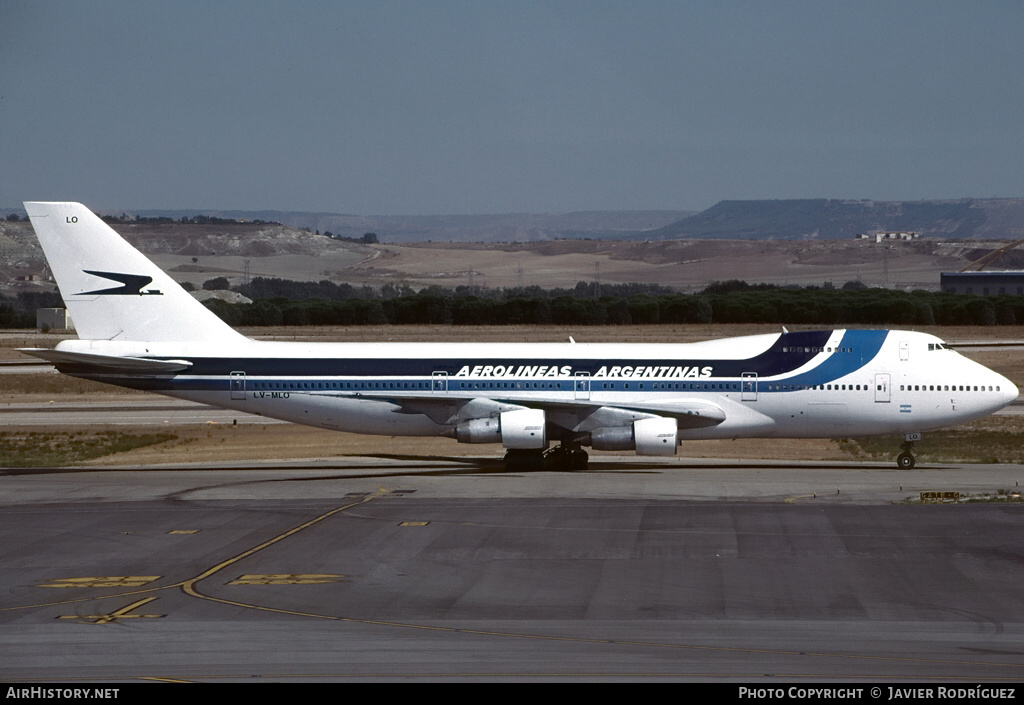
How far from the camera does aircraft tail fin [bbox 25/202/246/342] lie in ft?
139

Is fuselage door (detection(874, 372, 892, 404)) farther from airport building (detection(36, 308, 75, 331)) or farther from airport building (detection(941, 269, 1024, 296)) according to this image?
airport building (detection(941, 269, 1024, 296))

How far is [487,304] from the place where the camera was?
121 m

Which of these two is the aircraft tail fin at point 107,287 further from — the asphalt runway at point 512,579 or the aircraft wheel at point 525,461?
the aircraft wheel at point 525,461

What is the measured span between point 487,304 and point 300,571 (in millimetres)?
96723

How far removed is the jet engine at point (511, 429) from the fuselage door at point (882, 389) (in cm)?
1147

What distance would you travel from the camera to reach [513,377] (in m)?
42.3

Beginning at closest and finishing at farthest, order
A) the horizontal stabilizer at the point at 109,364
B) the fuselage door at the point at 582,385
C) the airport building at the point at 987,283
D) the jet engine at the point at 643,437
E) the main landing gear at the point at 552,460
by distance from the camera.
Answer: 1. the jet engine at the point at 643,437
2. the horizontal stabilizer at the point at 109,364
3. the fuselage door at the point at 582,385
4. the main landing gear at the point at 552,460
5. the airport building at the point at 987,283

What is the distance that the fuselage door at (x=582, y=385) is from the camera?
42.0 metres

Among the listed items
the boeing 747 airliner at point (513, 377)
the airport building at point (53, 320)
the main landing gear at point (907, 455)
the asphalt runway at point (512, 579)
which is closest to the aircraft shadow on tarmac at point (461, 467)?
the main landing gear at point (907, 455)

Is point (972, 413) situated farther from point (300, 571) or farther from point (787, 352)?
point (300, 571)

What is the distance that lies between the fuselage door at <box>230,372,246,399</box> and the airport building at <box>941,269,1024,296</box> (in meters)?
150

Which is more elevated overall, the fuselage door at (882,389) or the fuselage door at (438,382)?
the fuselage door at (438,382)

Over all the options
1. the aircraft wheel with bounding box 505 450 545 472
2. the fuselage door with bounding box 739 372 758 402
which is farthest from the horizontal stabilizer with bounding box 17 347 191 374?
the fuselage door with bounding box 739 372 758 402

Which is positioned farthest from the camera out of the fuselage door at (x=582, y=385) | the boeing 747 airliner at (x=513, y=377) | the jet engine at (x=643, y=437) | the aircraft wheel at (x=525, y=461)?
the aircraft wheel at (x=525, y=461)
